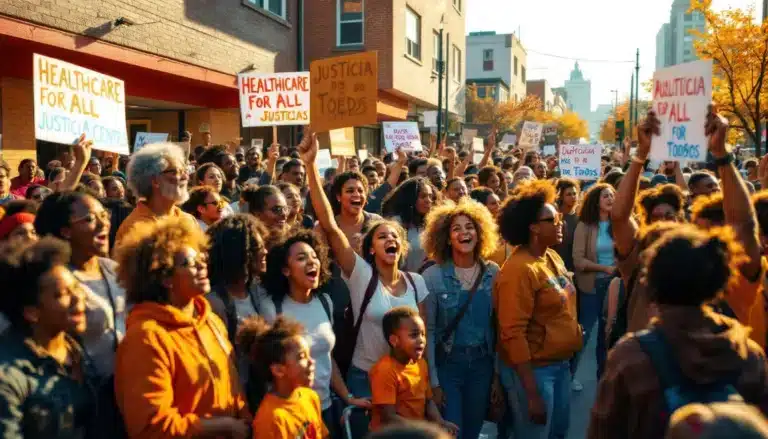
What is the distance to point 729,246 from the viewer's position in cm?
275

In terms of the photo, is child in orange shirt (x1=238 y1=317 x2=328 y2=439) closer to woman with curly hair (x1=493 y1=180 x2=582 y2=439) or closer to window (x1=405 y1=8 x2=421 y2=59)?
woman with curly hair (x1=493 y1=180 x2=582 y2=439)

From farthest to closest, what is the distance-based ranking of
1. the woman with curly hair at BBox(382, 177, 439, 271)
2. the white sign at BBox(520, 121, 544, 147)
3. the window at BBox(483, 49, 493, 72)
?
the window at BBox(483, 49, 493, 72), the white sign at BBox(520, 121, 544, 147), the woman with curly hair at BBox(382, 177, 439, 271)

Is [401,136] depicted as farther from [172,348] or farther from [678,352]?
[678,352]

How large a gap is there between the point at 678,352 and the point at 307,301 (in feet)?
6.94

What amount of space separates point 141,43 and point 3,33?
12.7 feet

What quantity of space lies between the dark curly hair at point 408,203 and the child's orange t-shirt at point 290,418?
320 centimetres

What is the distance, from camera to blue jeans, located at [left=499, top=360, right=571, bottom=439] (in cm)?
454

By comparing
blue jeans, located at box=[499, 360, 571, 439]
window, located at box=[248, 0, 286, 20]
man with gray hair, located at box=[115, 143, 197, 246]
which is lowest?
blue jeans, located at box=[499, 360, 571, 439]

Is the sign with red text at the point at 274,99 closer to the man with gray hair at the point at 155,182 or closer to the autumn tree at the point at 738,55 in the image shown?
the man with gray hair at the point at 155,182

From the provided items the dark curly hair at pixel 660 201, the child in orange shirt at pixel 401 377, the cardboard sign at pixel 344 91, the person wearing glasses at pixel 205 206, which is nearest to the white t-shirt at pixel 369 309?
the child in orange shirt at pixel 401 377

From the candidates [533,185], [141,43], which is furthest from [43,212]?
[141,43]

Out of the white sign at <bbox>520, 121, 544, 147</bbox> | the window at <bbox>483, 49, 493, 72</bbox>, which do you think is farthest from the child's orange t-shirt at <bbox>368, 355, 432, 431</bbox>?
the window at <bbox>483, 49, 493, 72</bbox>

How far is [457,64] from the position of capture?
38688 mm

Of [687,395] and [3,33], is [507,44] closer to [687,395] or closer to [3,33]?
[3,33]
